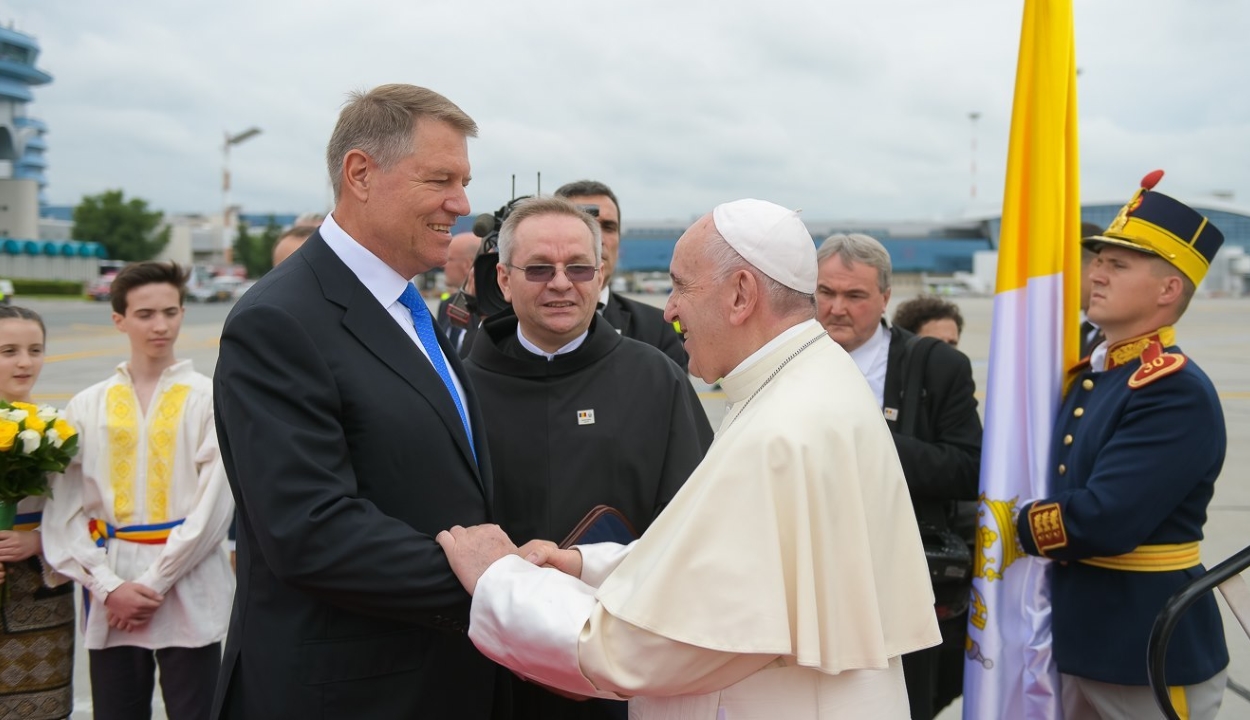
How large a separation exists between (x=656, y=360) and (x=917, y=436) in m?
1.16

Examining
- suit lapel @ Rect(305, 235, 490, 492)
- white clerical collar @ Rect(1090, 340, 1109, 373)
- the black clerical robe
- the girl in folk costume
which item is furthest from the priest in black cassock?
the girl in folk costume

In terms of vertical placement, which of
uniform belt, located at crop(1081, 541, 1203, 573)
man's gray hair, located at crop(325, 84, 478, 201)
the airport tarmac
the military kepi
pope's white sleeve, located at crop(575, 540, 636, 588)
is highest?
man's gray hair, located at crop(325, 84, 478, 201)

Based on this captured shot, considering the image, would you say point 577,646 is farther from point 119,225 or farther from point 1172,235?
point 119,225

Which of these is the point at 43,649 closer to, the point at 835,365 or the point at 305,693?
the point at 305,693

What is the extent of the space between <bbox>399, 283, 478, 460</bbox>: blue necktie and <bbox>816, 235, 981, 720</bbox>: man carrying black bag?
1.70 meters

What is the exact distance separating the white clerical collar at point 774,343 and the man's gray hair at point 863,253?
172cm

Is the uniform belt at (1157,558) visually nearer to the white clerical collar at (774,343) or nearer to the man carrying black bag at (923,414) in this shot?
the man carrying black bag at (923,414)

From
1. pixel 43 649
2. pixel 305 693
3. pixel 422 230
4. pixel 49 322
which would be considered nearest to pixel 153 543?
pixel 43 649

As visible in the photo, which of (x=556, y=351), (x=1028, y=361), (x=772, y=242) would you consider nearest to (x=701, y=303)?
(x=772, y=242)

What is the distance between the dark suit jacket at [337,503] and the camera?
200 centimetres

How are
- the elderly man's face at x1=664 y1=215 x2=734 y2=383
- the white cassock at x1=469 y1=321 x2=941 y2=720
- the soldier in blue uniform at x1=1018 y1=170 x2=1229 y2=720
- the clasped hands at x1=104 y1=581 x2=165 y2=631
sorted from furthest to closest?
1. the clasped hands at x1=104 y1=581 x2=165 y2=631
2. the soldier in blue uniform at x1=1018 y1=170 x2=1229 y2=720
3. the elderly man's face at x1=664 y1=215 x2=734 y2=383
4. the white cassock at x1=469 y1=321 x2=941 y2=720

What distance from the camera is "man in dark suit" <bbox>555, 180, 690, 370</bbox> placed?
4664mm

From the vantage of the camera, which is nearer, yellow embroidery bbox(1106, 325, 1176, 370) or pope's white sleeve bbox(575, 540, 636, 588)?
pope's white sleeve bbox(575, 540, 636, 588)

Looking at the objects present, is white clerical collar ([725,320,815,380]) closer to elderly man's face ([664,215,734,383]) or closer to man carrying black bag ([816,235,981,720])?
elderly man's face ([664,215,734,383])
